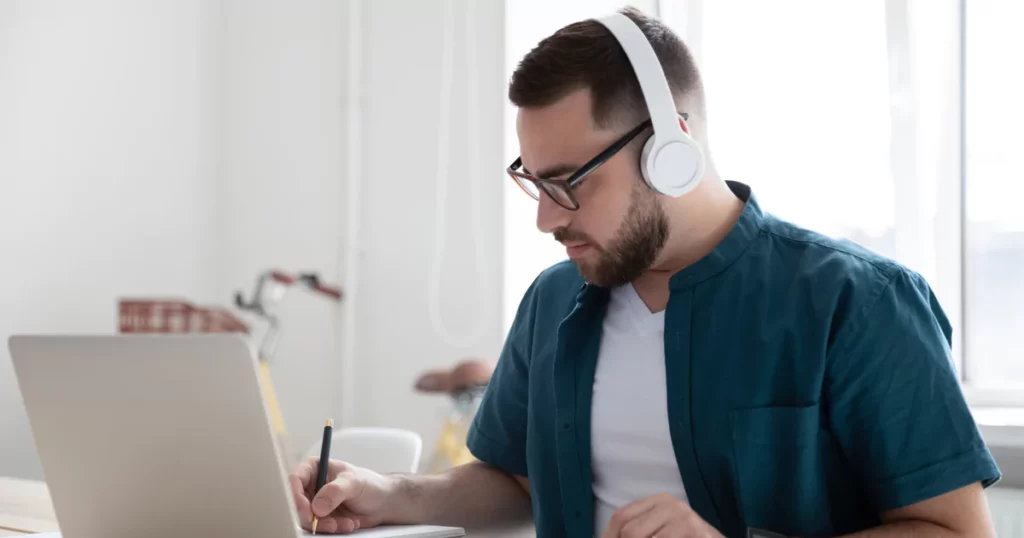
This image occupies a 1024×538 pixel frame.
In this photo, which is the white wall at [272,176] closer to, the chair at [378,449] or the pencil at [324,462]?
the chair at [378,449]

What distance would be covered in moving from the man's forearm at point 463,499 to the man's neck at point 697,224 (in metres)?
0.36

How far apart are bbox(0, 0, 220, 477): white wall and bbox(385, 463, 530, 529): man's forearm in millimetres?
1994

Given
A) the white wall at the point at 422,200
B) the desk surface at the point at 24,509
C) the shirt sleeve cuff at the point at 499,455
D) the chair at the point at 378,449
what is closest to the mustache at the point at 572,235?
the shirt sleeve cuff at the point at 499,455

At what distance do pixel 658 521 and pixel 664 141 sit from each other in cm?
45

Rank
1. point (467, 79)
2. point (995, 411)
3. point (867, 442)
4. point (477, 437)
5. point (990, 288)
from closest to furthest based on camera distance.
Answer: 1. point (867, 442)
2. point (477, 437)
3. point (995, 411)
4. point (990, 288)
5. point (467, 79)

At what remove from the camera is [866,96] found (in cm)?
253

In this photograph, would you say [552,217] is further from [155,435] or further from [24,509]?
[24,509]

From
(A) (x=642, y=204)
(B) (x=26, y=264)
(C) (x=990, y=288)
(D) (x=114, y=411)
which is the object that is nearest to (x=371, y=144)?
(B) (x=26, y=264)

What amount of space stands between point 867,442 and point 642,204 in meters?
0.39

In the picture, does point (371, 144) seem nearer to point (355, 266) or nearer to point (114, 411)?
point (355, 266)

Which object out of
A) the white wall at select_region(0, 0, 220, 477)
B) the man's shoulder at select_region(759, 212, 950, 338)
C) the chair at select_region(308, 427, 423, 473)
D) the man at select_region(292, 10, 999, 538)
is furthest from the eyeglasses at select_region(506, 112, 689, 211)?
the white wall at select_region(0, 0, 220, 477)

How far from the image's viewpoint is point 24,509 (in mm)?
1550

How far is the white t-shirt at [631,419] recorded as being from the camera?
47.6 inches

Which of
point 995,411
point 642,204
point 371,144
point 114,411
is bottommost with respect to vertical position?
point 995,411
